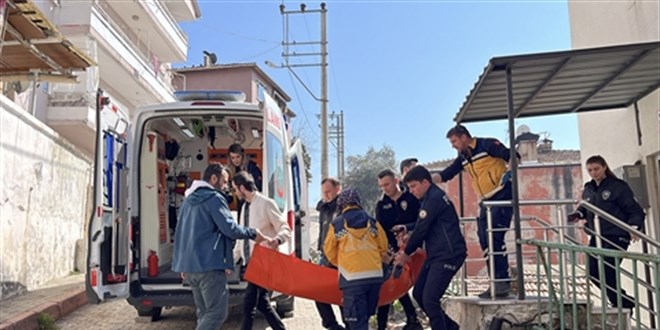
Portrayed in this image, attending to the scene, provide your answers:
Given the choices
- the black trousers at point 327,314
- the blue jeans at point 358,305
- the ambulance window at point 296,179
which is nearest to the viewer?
the blue jeans at point 358,305

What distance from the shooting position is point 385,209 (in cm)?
521

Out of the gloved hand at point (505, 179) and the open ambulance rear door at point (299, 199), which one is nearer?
the gloved hand at point (505, 179)

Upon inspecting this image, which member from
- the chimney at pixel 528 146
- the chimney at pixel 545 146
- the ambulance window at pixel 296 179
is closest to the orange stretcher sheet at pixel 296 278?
the ambulance window at pixel 296 179

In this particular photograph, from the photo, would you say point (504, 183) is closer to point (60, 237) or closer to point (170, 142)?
point (170, 142)

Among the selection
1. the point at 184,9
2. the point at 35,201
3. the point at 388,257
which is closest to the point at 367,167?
the point at 184,9

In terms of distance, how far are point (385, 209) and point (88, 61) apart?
200 inches

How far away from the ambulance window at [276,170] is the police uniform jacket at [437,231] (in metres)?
1.52

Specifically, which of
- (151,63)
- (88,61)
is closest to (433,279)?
(88,61)

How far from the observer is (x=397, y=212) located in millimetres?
5164

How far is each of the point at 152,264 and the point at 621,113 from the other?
6.31 meters

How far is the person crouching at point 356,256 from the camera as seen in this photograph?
4.26 meters

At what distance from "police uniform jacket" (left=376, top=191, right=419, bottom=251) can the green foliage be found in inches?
163

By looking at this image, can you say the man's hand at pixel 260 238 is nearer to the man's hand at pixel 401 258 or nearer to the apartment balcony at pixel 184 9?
the man's hand at pixel 401 258

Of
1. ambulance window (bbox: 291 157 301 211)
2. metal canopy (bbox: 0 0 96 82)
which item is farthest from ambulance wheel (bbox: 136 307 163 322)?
metal canopy (bbox: 0 0 96 82)
